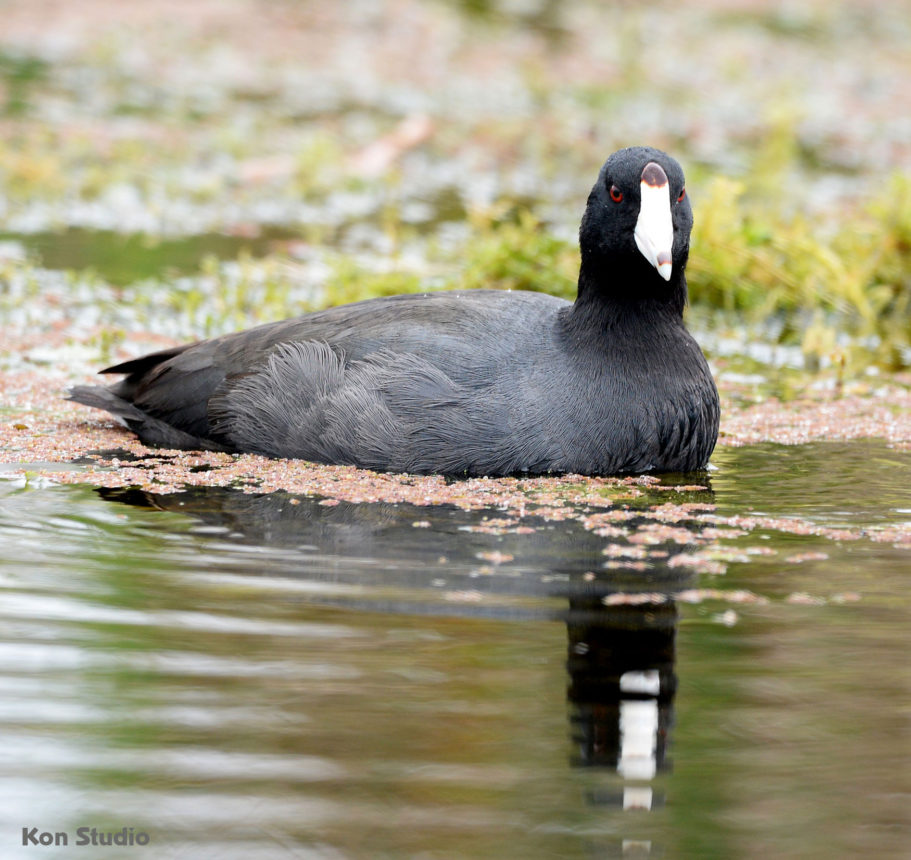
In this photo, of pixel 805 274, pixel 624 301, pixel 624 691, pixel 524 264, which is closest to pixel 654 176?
pixel 624 301

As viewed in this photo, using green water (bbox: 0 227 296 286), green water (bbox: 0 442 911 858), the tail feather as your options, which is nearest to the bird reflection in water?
green water (bbox: 0 442 911 858)

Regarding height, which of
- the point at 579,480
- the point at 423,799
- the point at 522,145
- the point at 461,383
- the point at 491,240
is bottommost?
the point at 423,799

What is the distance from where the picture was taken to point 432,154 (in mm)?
12875

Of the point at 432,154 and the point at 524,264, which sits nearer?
the point at 524,264

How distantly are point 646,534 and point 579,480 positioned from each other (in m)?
0.60

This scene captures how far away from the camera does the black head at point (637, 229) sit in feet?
16.7

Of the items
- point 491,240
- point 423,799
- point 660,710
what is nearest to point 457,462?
point 660,710

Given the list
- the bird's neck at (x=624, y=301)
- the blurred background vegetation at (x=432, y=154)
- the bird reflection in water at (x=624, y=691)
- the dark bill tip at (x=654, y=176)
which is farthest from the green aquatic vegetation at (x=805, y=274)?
the bird reflection in water at (x=624, y=691)

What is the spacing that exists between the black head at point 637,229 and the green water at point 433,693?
3.57 feet

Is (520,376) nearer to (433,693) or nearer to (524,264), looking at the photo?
(433,693)

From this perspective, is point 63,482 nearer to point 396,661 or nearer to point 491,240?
point 396,661

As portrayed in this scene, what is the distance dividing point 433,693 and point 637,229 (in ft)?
7.71

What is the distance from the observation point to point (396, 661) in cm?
348

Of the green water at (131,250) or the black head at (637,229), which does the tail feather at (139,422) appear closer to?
the black head at (637,229)
